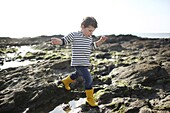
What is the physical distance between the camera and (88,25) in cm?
828

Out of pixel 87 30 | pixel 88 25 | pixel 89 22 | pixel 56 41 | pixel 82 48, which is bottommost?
pixel 82 48

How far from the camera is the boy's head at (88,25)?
8219mm

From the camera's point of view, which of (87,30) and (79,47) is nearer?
(87,30)

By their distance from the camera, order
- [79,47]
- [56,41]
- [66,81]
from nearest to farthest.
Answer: [56,41], [79,47], [66,81]

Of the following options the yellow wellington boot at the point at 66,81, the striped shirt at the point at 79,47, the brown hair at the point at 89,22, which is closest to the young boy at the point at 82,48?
the striped shirt at the point at 79,47

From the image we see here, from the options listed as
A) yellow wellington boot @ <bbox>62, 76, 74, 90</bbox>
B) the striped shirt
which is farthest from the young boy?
yellow wellington boot @ <bbox>62, 76, 74, 90</bbox>

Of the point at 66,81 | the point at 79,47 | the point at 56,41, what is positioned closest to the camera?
the point at 56,41

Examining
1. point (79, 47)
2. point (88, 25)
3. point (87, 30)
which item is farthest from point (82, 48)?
point (88, 25)

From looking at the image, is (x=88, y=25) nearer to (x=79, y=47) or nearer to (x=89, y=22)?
(x=89, y=22)

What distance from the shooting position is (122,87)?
405 inches

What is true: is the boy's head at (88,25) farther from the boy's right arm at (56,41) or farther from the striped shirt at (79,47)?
the boy's right arm at (56,41)

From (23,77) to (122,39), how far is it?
185 feet

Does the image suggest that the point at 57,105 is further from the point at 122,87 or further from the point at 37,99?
the point at 122,87

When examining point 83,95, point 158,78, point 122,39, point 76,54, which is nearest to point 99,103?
point 83,95
